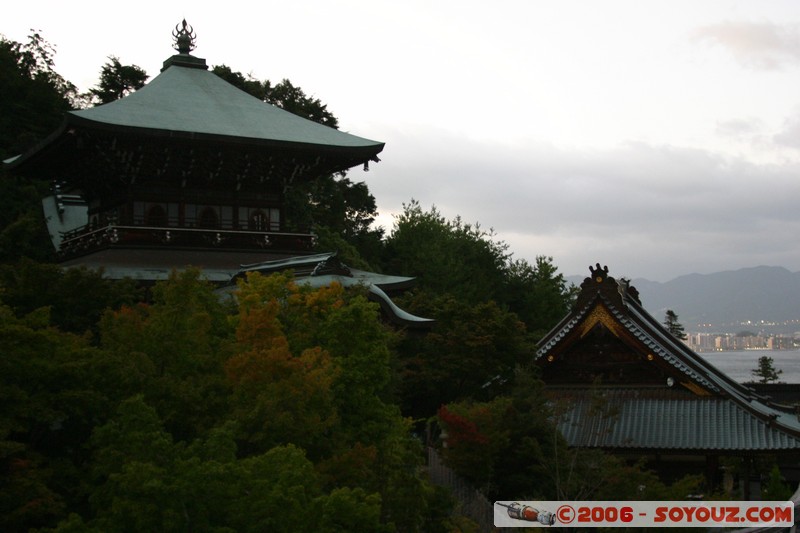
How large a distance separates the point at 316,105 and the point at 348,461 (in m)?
48.7

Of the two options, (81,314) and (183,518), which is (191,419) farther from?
(81,314)

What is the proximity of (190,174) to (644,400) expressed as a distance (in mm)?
18060

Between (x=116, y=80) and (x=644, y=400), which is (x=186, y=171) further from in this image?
(x=116, y=80)

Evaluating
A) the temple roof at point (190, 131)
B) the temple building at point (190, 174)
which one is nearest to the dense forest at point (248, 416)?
the temple building at point (190, 174)

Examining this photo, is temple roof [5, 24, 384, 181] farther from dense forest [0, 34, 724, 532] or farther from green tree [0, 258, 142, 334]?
green tree [0, 258, 142, 334]

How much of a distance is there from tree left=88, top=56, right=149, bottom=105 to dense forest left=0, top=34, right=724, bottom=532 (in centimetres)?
3627

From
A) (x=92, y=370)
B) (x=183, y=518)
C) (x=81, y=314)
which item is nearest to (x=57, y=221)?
(x=81, y=314)

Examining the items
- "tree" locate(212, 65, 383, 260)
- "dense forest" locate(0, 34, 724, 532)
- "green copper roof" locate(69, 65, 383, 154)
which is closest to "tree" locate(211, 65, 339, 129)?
"tree" locate(212, 65, 383, 260)

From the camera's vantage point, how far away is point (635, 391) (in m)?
34.2

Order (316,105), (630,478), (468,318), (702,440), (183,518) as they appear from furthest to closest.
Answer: (316,105) < (468,318) < (702,440) < (630,478) < (183,518)

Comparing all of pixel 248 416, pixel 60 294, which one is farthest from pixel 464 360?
pixel 248 416

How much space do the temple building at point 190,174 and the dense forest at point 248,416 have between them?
5.24 meters

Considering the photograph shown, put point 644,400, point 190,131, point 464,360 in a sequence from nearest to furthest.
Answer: point 464,360 < point 644,400 < point 190,131

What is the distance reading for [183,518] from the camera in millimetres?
14484
